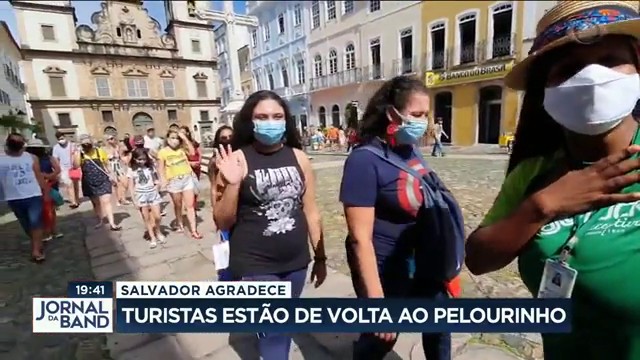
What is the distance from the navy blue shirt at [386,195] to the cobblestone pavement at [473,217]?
1162 mm

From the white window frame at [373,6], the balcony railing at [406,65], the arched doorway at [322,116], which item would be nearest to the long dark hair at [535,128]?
the balcony railing at [406,65]

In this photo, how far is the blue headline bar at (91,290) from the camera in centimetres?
100

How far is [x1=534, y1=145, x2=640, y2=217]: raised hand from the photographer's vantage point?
0.66 metres

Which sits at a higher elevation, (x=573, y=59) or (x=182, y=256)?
(x=573, y=59)

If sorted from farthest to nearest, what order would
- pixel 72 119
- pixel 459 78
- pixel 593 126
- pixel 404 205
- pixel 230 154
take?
pixel 459 78 → pixel 72 119 → pixel 230 154 → pixel 404 205 → pixel 593 126

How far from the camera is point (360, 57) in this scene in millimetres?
Result: 19281

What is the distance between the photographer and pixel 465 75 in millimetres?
16078

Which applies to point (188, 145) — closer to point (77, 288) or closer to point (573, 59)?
point (77, 288)

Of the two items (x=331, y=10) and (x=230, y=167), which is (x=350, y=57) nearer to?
(x=331, y=10)

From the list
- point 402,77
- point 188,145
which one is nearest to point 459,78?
point 188,145

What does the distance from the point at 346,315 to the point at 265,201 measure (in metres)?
0.97

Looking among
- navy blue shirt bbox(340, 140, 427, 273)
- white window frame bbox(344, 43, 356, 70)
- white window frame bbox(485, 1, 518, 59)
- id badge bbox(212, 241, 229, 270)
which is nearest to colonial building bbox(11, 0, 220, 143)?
id badge bbox(212, 241, 229, 270)

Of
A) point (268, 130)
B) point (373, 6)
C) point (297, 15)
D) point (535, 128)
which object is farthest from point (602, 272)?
point (297, 15)

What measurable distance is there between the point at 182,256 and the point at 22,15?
2.97 metres
